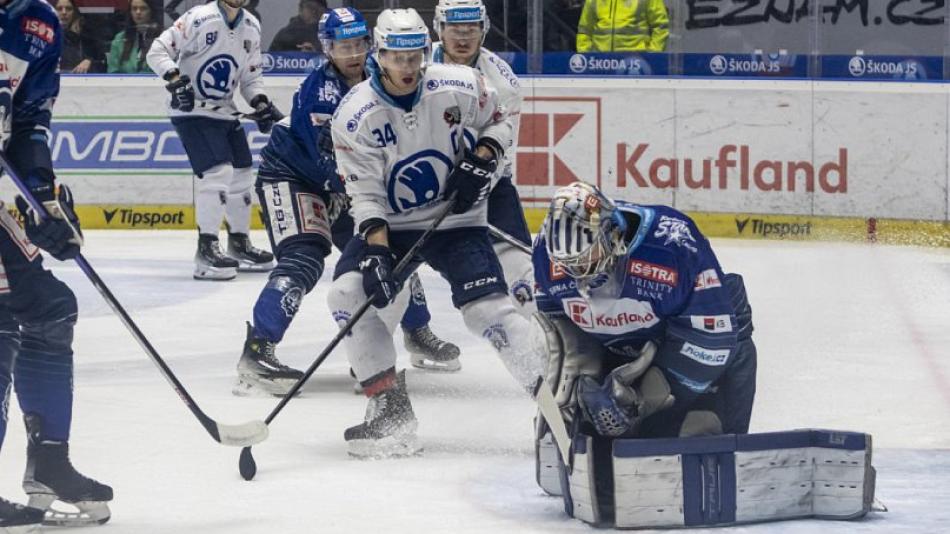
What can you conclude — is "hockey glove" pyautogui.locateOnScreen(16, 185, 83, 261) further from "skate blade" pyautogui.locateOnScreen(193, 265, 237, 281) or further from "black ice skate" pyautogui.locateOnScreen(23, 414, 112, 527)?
"skate blade" pyautogui.locateOnScreen(193, 265, 237, 281)

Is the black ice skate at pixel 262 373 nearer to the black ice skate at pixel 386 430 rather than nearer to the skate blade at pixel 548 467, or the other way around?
the black ice skate at pixel 386 430

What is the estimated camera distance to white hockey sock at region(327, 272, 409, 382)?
533 centimetres

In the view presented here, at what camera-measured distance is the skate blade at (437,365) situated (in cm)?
676

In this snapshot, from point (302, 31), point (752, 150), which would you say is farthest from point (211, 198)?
point (752, 150)

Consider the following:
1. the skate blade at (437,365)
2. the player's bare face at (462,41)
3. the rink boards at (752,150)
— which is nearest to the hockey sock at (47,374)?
the player's bare face at (462,41)

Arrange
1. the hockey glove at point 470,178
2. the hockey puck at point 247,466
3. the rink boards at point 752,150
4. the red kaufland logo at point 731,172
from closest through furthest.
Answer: the hockey puck at point 247,466 → the hockey glove at point 470,178 → the rink boards at point 752,150 → the red kaufland logo at point 731,172

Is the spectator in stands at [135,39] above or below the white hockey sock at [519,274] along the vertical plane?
above

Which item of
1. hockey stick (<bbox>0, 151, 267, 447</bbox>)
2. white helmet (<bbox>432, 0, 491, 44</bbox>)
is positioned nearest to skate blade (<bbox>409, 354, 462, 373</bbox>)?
white helmet (<bbox>432, 0, 491, 44</bbox>)

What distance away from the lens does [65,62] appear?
11109 millimetres

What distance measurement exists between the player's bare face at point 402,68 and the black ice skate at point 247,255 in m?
4.41

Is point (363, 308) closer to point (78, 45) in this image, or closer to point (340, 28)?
point (340, 28)

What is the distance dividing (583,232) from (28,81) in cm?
136

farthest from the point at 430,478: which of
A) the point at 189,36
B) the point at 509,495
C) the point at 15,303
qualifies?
the point at 189,36

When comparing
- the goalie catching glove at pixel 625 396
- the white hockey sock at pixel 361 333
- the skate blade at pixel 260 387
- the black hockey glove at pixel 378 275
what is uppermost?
the black hockey glove at pixel 378 275
